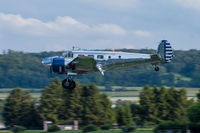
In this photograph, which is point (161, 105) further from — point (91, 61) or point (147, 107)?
point (91, 61)

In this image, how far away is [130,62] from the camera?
1198 inches

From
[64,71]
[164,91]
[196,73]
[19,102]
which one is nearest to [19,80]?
[196,73]

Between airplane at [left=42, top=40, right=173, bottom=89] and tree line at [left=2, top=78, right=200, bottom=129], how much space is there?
34289mm

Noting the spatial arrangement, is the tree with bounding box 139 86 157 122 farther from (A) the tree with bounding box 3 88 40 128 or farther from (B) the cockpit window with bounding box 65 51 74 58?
(B) the cockpit window with bounding box 65 51 74 58

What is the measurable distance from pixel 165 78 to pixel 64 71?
159 metres

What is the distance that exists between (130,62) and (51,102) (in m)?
39.7

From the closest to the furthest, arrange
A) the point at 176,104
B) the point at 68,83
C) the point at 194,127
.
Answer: the point at 68,83 → the point at 194,127 → the point at 176,104

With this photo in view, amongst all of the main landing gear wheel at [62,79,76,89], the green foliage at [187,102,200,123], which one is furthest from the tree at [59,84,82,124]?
the main landing gear wheel at [62,79,76,89]

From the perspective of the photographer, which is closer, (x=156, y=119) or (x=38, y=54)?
(x=156, y=119)

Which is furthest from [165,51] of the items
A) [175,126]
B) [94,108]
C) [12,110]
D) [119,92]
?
[119,92]

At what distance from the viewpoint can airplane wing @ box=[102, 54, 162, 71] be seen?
2991 cm

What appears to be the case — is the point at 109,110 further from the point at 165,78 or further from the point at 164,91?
the point at 165,78

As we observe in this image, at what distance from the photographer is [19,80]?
18838 centimetres

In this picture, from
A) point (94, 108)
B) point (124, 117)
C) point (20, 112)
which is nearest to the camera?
point (124, 117)
